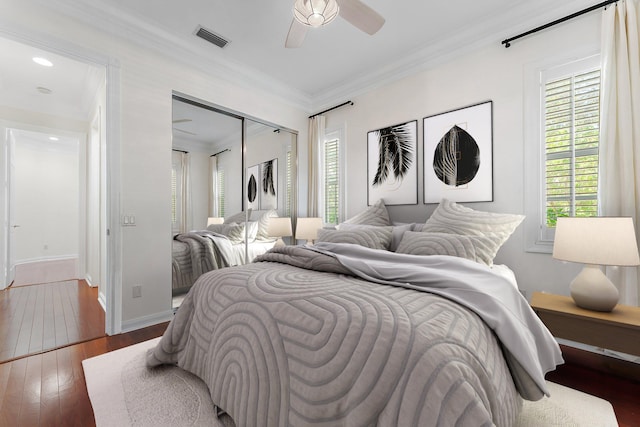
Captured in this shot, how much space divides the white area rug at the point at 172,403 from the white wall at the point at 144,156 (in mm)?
871

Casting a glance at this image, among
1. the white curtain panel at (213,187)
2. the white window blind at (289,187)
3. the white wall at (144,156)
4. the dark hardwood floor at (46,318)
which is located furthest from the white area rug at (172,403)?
the white window blind at (289,187)

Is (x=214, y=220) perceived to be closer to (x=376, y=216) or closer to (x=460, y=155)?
(x=376, y=216)

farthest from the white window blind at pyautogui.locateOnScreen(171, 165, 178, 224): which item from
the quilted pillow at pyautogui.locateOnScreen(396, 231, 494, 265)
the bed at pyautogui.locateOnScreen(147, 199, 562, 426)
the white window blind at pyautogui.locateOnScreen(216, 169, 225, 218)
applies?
the quilted pillow at pyautogui.locateOnScreen(396, 231, 494, 265)

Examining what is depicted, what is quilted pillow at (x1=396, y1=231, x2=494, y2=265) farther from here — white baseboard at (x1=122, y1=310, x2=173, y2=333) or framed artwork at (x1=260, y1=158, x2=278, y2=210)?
white baseboard at (x1=122, y1=310, x2=173, y2=333)

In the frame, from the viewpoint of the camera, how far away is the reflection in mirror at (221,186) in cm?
294

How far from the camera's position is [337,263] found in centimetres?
158

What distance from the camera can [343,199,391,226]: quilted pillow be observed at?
3066 mm

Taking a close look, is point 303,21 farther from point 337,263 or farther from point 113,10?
point 113,10

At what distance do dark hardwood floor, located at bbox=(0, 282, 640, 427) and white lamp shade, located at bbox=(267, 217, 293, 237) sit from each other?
1.93 metres

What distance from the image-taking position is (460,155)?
109 inches

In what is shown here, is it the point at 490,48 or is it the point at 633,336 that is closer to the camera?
the point at 633,336

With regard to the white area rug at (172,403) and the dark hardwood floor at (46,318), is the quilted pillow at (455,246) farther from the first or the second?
the dark hardwood floor at (46,318)

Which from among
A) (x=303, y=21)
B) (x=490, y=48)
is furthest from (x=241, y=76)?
(x=490, y=48)

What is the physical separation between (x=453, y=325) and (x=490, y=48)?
2780mm
